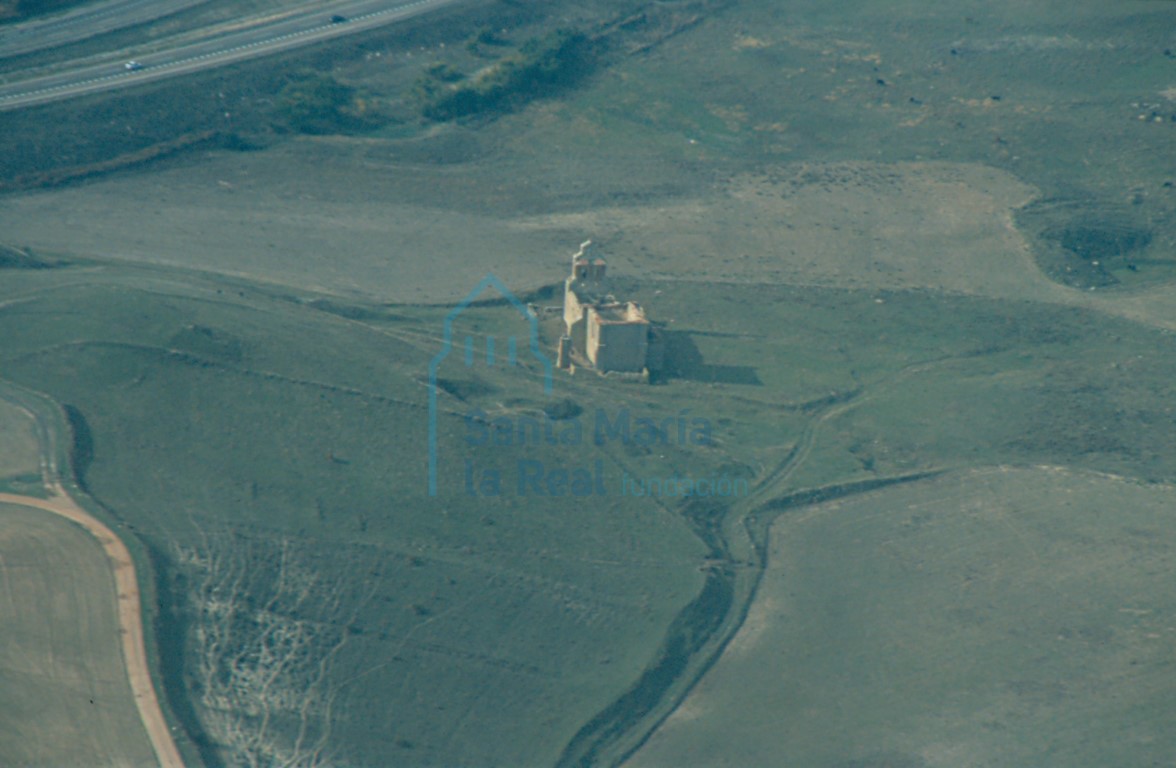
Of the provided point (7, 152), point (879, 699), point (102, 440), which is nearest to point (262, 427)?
point (102, 440)

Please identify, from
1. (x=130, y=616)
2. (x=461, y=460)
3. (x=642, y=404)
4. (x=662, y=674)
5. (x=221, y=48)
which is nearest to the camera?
(x=130, y=616)

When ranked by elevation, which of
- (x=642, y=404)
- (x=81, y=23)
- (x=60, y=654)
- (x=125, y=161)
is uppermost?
(x=81, y=23)

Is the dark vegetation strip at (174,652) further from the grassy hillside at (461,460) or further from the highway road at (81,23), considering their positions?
the highway road at (81,23)

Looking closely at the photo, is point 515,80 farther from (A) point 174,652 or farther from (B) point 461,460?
(A) point 174,652

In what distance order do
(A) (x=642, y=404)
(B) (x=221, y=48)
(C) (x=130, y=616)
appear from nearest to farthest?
(C) (x=130, y=616)
(A) (x=642, y=404)
(B) (x=221, y=48)

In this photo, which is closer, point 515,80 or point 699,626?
point 699,626

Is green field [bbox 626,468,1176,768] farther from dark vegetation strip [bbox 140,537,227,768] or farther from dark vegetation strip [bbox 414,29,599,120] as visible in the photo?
dark vegetation strip [bbox 414,29,599,120]

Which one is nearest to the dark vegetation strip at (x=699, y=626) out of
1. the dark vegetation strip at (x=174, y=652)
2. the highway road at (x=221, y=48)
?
the dark vegetation strip at (x=174, y=652)

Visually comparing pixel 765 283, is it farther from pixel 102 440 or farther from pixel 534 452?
pixel 102 440

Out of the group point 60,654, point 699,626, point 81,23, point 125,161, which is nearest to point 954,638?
point 699,626
